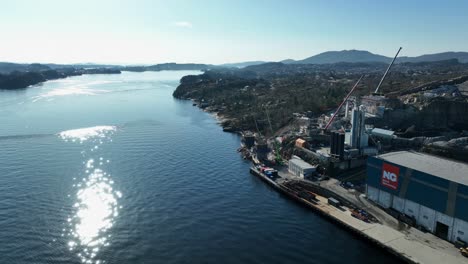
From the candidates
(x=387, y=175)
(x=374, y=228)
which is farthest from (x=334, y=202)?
(x=387, y=175)

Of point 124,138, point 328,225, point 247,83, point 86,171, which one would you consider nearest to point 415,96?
point 328,225

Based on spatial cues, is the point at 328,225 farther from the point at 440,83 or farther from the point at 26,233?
the point at 440,83

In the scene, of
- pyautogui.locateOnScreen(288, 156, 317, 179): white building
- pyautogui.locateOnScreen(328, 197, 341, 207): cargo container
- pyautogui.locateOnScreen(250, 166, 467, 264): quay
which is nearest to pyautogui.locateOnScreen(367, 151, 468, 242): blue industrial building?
pyautogui.locateOnScreen(250, 166, 467, 264): quay

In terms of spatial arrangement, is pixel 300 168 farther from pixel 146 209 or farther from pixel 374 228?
pixel 146 209

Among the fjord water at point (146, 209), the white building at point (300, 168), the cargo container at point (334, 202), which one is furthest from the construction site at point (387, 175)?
the fjord water at point (146, 209)

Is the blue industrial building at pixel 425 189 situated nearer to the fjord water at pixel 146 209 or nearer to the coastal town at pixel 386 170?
the coastal town at pixel 386 170
